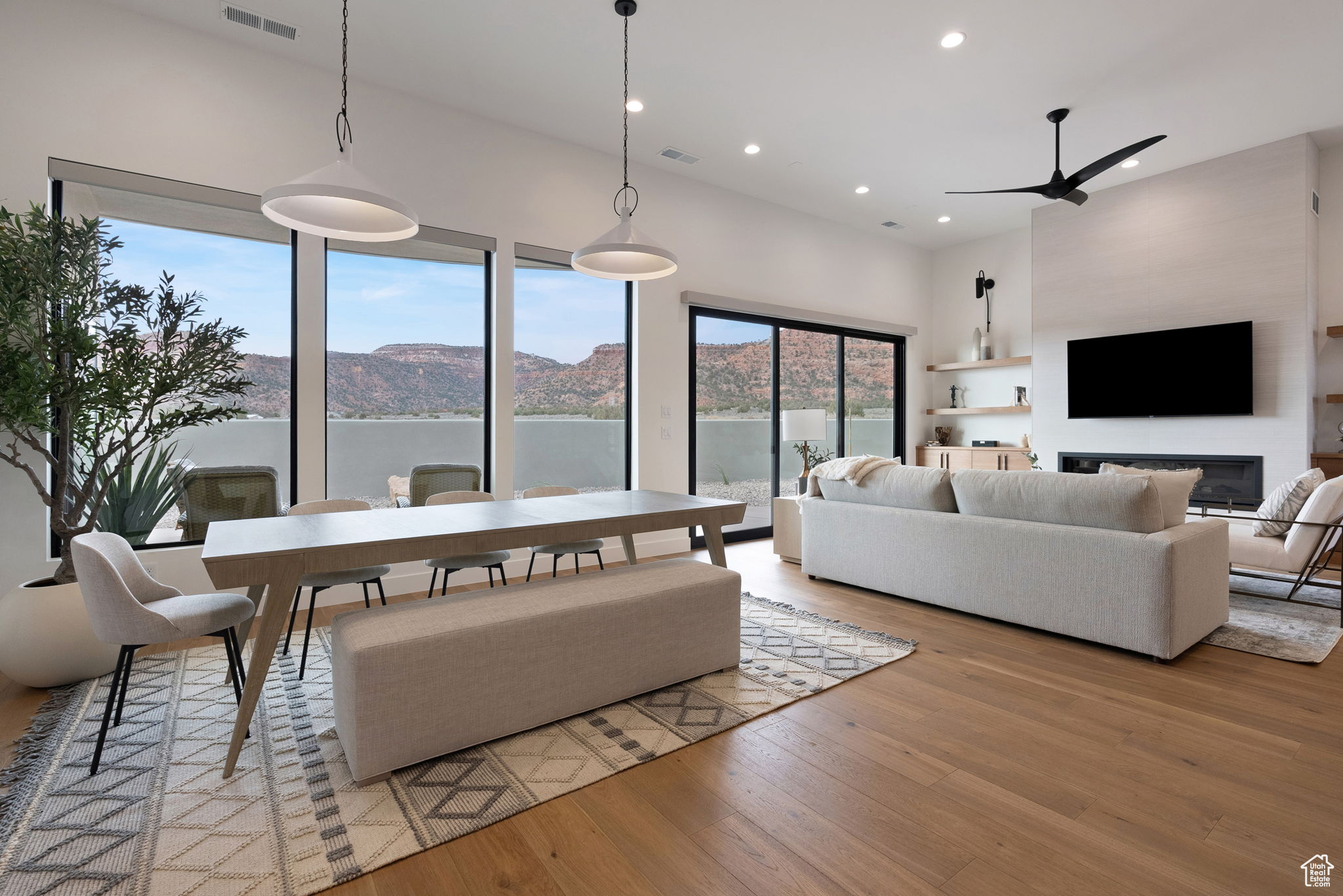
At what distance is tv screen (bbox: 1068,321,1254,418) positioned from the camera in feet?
16.6

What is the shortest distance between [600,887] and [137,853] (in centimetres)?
114

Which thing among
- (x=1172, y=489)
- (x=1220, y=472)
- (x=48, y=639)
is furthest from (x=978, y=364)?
(x=48, y=639)

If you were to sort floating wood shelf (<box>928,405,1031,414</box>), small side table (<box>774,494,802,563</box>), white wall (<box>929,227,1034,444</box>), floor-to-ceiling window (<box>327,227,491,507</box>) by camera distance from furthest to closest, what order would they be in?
1. white wall (<box>929,227,1034,444</box>)
2. floating wood shelf (<box>928,405,1031,414</box>)
3. small side table (<box>774,494,802,563</box>)
4. floor-to-ceiling window (<box>327,227,491,507</box>)

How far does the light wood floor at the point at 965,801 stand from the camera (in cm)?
144

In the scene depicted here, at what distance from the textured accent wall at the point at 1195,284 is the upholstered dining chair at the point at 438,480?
5.55 meters

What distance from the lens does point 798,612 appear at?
3471 mm

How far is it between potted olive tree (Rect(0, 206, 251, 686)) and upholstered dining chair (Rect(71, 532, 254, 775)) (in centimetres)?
60

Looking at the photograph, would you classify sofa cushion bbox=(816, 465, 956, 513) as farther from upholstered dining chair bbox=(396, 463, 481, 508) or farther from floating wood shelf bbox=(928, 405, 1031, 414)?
floating wood shelf bbox=(928, 405, 1031, 414)

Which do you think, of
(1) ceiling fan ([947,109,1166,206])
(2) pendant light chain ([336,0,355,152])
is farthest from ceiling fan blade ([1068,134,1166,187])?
(2) pendant light chain ([336,0,355,152])

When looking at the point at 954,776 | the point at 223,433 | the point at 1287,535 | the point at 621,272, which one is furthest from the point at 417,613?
the point at 1287,535

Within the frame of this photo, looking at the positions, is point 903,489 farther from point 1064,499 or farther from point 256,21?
point 256,21

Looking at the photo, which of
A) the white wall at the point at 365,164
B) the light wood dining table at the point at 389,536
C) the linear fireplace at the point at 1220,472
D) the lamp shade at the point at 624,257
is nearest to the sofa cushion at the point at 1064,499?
the light wood dining table at the point at 389,536

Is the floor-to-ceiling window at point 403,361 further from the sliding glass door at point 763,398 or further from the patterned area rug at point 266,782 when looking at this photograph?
the sliding glass door at point 763,398

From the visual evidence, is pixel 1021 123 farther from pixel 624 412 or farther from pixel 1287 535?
pixel 624 412
